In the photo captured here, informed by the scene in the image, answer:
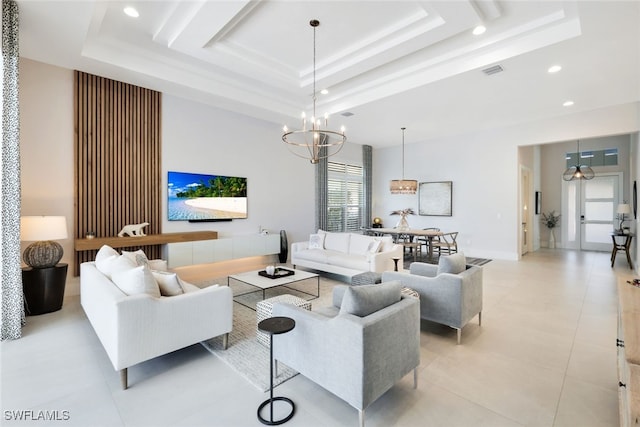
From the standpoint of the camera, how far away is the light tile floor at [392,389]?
1.97 meters

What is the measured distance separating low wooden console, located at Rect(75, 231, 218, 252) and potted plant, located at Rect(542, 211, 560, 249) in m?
9.81

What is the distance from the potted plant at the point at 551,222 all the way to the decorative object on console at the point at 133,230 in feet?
35.9

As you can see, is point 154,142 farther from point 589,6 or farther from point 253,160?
point 589,6

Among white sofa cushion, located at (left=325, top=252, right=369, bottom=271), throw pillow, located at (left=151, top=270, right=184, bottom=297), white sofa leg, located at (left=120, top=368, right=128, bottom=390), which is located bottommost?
white sofa leg, located at (left=120, top=368, right=128, bottom=390)

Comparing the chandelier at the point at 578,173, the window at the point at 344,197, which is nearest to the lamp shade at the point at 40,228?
the window at the point at 344,197

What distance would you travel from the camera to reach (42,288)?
369 centimetres

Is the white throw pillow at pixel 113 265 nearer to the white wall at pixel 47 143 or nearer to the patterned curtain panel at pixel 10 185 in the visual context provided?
the patterned curtain panel at pixel 10 185

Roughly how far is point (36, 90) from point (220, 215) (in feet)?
10.6

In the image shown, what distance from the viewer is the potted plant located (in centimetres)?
938

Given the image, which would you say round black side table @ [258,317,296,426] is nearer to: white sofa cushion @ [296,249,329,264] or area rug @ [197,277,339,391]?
area rug @ [197,277,339,391]

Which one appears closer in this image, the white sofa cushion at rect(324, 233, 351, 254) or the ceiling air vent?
the ceiling air vent

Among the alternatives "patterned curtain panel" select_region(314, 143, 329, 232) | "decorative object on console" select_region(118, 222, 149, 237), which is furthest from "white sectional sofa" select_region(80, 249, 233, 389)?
"patterned curtain panel" select_region(314, 143, 329, 232)

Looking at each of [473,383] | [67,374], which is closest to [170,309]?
[67,374]

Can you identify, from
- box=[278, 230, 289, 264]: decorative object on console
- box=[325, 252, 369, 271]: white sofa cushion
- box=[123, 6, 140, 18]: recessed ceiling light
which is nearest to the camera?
box=[123, 6, 140, 18]: recessed ceiling light
